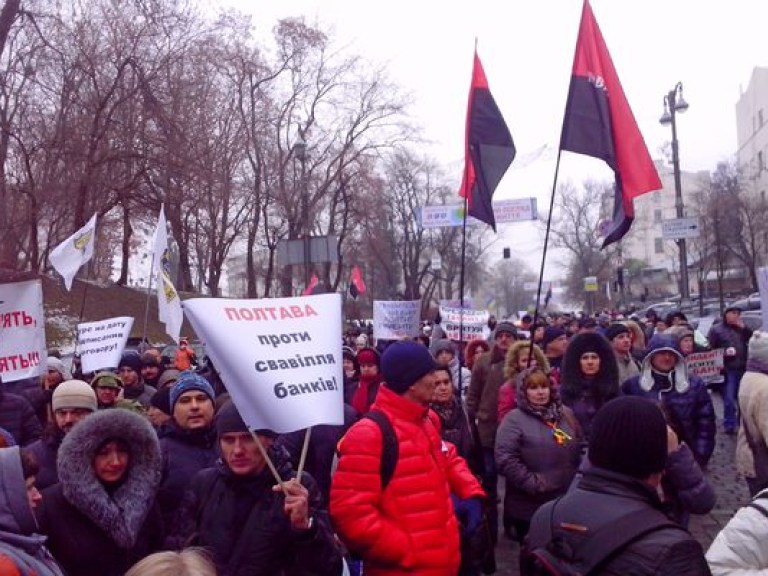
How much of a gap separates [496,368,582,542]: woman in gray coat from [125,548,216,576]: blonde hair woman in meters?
3.18

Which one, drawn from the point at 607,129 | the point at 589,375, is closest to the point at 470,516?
the point at 589,375

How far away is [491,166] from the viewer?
25.1 ft

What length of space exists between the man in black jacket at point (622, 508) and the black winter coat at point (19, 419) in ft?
14.4

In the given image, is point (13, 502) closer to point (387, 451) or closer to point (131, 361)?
point (387, 451)

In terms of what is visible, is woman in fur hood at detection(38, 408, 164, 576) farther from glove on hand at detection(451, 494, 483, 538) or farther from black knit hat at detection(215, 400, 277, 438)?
glove on hand at detection(451, 494, 483, 538)

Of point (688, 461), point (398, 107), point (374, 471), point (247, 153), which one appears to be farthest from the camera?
point (398, 107)

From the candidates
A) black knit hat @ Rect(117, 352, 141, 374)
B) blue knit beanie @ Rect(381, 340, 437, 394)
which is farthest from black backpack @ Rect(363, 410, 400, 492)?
black knit hat @ Rect(117, 352, 141, 374)

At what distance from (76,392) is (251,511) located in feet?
6.31

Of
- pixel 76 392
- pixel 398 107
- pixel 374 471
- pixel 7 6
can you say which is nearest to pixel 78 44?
pixel 7 6

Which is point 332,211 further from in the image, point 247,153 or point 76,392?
point 76,392

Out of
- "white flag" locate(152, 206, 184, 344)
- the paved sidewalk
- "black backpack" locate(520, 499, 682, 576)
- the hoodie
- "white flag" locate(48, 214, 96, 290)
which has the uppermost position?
"white flag" locate(48, 214, 96, 290)

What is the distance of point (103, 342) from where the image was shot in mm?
8844

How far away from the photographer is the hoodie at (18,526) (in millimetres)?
2531

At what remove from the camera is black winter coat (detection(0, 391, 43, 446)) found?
6012 mm
